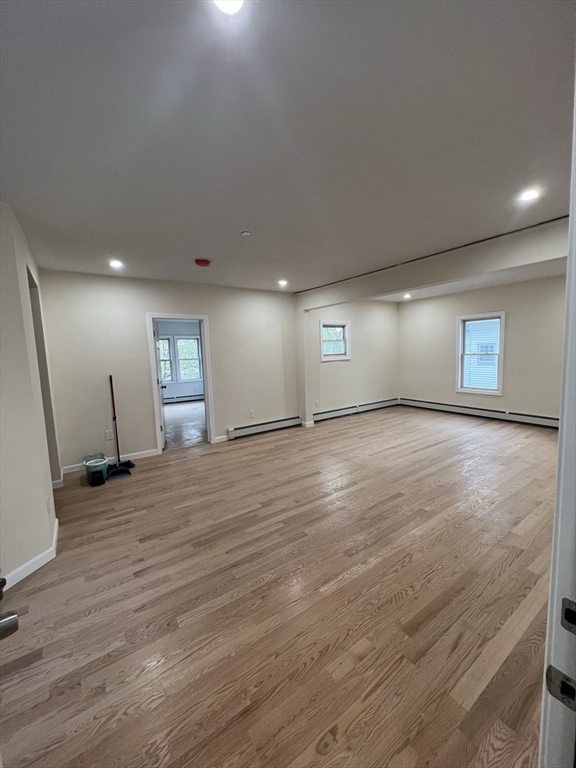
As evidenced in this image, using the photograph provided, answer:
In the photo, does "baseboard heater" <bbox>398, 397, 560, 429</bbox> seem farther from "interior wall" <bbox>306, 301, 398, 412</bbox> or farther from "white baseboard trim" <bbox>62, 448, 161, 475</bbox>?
"white baseboard trim" <bbox>62, 448, 161, 475</bbox>

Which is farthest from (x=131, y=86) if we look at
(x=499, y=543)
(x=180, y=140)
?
(x=499, y=543)

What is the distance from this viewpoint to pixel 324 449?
4.81 meters

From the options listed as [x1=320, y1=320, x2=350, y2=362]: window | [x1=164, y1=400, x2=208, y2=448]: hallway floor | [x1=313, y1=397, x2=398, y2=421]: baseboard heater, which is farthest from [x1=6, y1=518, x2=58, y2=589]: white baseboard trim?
[x1=320, y1=320, x2=350, y2=362]: window

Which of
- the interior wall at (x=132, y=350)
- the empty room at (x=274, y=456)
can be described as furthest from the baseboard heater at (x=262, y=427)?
the empty room at (x=274, y=456)

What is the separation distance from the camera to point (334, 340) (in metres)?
6.86

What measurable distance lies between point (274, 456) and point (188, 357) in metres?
6.23

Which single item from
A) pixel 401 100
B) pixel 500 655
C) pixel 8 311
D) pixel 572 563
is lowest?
pixel 500 655

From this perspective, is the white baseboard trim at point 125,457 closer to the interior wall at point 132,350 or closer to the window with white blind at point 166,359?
the interior wall at point 132,350

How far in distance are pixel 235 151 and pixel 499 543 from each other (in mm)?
3232

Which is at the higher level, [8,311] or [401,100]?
[401,100]

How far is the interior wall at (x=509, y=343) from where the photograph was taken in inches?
214

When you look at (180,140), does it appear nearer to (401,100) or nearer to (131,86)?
(131,86)

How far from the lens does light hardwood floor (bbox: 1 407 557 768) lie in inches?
49.3

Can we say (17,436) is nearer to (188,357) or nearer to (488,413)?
(488,413)
